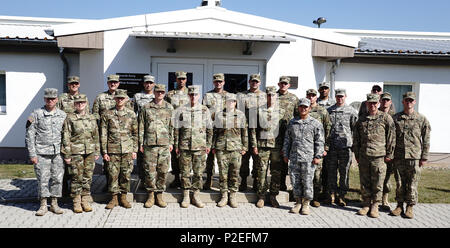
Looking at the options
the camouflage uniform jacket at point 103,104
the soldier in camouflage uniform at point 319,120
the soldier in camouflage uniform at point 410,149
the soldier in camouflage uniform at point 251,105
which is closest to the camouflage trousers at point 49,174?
the camouflage uniform jacket at point 103,104

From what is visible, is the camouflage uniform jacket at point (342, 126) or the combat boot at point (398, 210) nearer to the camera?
the combat boot at point (398, 210)

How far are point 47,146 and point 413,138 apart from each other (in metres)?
5.77

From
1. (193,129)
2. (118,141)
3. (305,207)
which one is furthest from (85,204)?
(305,207)

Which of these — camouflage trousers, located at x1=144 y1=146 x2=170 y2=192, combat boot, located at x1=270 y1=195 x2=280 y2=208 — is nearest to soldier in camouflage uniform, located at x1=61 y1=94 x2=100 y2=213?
camouflage trousers, located at x1=144 y1=146 x2=170 y2=192

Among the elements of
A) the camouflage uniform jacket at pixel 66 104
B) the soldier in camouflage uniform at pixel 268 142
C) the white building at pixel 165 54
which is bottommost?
the soldier in camouflage uniform at pixel 268 142

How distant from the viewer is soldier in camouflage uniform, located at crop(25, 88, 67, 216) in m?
5.94

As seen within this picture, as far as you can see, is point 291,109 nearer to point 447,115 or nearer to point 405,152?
point 405,152

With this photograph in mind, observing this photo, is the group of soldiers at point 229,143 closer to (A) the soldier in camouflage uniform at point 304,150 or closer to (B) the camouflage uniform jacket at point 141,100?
(A) the soldier in camouflage uniform at point 304,150

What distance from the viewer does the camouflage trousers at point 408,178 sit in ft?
20.1

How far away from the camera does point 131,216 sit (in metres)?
5.99

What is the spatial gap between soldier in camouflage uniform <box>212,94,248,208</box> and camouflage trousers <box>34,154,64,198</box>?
2.51 meters

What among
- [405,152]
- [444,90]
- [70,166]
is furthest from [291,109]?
[444,90]

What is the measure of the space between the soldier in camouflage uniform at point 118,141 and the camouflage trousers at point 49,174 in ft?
2.32
